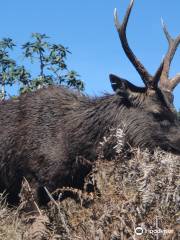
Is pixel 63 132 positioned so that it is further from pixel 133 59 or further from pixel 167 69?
pixel 167 69

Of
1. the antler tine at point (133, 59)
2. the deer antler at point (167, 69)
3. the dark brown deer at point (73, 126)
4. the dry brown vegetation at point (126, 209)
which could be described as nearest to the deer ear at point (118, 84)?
the dark brown deer at point (73, 126)

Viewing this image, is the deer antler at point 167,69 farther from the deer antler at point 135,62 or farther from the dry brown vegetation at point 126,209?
the dry brown vegetation at point 126,209

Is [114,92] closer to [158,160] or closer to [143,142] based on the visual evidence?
[143,142]

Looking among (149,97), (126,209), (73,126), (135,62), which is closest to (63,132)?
(73,126)

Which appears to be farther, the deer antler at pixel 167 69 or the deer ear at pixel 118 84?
the deer antler at pixel 167 69

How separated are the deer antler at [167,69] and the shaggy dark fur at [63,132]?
1.62ft

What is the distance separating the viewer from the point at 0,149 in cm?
776

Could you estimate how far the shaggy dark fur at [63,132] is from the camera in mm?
7215

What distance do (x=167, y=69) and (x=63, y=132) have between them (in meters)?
1.73

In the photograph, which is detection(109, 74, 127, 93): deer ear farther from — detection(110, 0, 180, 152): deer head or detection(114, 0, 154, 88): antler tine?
detection(114, 0, 154, 88): antler tine

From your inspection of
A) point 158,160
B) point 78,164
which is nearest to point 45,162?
point 78,164

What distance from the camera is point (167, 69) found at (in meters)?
8.42

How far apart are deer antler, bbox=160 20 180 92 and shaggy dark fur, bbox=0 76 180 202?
0.49 metres

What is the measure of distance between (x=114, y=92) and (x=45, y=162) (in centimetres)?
126
